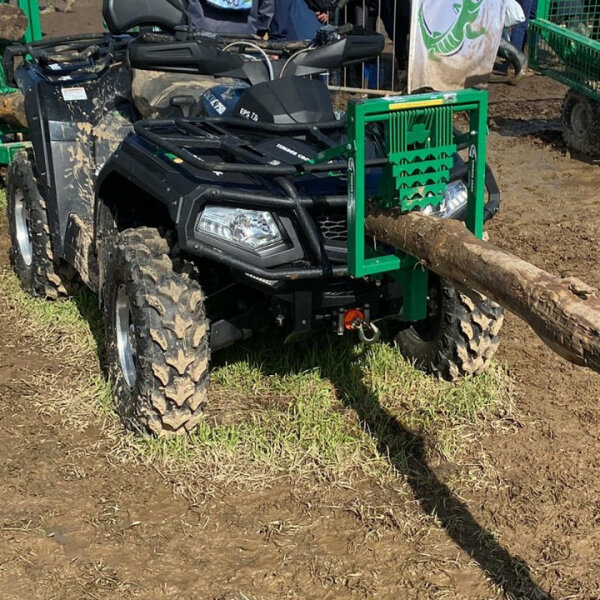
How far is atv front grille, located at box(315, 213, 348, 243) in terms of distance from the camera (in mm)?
3412

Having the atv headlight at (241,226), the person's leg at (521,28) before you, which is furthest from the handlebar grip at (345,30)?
the person's leg at (521,28)

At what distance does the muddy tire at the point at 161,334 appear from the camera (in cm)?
349

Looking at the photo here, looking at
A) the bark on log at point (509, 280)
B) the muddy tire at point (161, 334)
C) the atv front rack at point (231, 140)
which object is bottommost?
the muddy tire at point (161, 334)

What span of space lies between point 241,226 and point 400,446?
1.18 m

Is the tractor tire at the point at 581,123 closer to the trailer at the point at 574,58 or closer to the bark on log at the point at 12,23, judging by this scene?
the trailer at the point at 574,58

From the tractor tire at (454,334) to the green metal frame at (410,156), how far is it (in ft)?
2.65

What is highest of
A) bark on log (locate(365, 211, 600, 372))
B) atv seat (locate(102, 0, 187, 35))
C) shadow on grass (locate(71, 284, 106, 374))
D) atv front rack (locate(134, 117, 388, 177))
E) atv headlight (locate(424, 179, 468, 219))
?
atv seat (locate(102, 0, 187, 35))

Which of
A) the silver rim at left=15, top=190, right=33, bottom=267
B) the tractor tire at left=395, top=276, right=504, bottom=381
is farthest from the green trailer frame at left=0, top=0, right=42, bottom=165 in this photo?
the tractor tire at left=395, top=276, right=504, bottom=381

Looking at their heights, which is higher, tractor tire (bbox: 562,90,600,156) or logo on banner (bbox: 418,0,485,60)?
logo on banner (bbox: 418,0,485,60)

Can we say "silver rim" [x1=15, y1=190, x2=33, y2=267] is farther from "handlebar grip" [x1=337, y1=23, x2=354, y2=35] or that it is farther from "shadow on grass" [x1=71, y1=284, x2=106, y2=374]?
"handlebar grip" [x1=337, y1=23, x2=354, y2=35]

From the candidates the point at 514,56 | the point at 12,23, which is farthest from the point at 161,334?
the point at 514,56

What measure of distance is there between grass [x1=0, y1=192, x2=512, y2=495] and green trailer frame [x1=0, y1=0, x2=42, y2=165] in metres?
2.39

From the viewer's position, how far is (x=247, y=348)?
450 centimetres

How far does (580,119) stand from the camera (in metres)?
8.25
